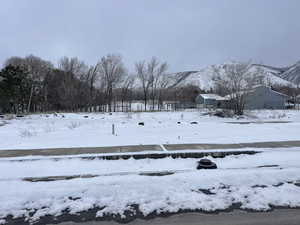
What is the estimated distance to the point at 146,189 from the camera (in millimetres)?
4441

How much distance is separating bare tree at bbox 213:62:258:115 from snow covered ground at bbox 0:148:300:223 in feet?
69.9

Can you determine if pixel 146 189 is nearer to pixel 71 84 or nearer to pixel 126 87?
pixel 71 84

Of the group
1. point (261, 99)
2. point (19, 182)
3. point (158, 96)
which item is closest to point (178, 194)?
point (19, 182)

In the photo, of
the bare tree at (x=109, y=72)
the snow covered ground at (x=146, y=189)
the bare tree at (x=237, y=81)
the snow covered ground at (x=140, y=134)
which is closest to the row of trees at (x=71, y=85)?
the bare tree at (x=109, y=72)

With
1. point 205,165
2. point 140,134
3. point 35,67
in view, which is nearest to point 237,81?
point 140,134

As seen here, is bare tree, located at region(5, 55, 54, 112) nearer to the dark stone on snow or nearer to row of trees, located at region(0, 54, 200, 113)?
row of trees, located at region(0, 54, 200, 113)

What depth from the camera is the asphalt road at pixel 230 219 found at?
129 inches

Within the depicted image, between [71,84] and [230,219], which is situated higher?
[71,84]

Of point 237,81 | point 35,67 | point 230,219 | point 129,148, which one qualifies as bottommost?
point 230,219

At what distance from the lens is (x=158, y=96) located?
212 ft

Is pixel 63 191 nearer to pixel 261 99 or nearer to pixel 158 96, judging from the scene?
pixel 261 99

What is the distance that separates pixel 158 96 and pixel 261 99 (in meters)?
27.8

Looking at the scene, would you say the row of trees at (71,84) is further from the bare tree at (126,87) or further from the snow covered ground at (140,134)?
the snow covered ground at (140,134)

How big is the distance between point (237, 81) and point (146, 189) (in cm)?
2560
